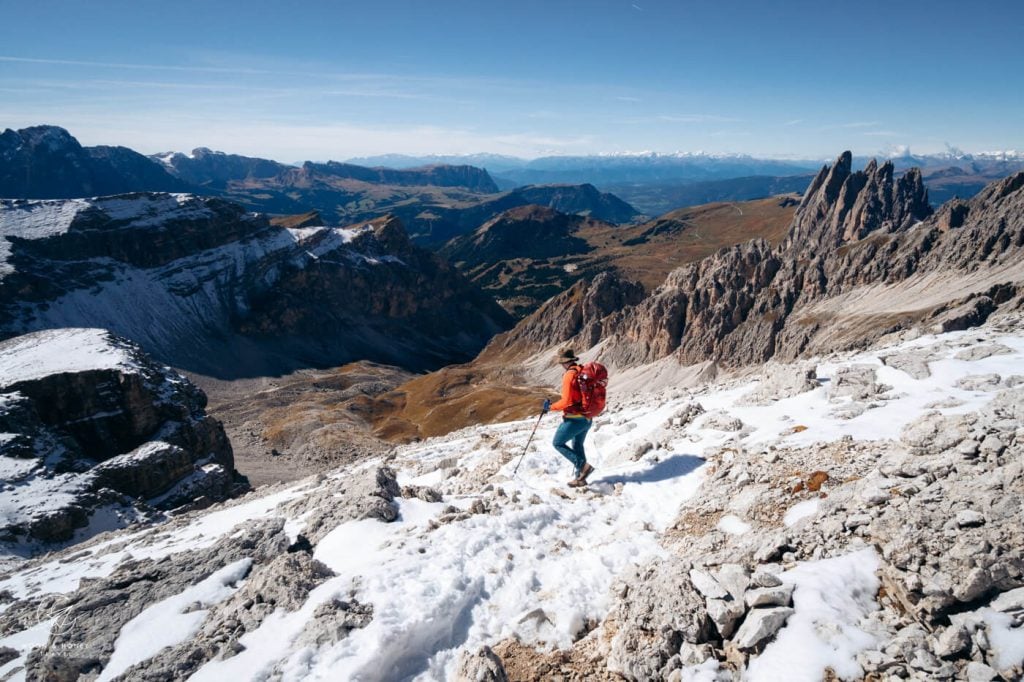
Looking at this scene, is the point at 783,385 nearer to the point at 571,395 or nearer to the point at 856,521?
the point at 571,395

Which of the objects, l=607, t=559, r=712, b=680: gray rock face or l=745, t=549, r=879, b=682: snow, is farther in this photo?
l=607, t=559, r=712, b=680: gray rock face

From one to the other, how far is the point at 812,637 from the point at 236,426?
114350 millimetres

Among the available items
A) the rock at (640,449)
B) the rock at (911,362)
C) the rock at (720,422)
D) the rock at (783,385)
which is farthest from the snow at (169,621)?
the rock at (911,362)

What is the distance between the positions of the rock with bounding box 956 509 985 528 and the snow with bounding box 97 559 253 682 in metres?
13.4

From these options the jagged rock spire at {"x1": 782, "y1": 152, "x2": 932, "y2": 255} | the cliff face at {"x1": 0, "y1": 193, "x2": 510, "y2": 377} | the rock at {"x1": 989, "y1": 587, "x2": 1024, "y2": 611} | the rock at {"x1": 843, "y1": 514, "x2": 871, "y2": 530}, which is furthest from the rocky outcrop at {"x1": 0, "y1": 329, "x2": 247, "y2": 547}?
the jagged rock spire at {"x1": 782, "y1": 152, "x2": 932, "y2": 255}

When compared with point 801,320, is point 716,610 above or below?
above

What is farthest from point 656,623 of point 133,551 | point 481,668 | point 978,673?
point 133,551

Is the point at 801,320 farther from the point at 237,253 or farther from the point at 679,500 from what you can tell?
the point at 237,253

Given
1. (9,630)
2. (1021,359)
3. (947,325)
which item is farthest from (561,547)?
(947,325)

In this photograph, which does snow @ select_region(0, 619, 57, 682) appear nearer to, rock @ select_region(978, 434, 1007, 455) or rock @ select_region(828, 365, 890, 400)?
rock @ select_region(978, 434, 1007, 455)

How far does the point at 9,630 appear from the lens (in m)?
14.5

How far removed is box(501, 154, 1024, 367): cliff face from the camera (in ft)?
294

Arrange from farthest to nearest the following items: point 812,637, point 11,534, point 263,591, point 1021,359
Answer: point 11,534, point 1021,359, point 263,591, point 812,637

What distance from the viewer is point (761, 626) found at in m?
7.62
